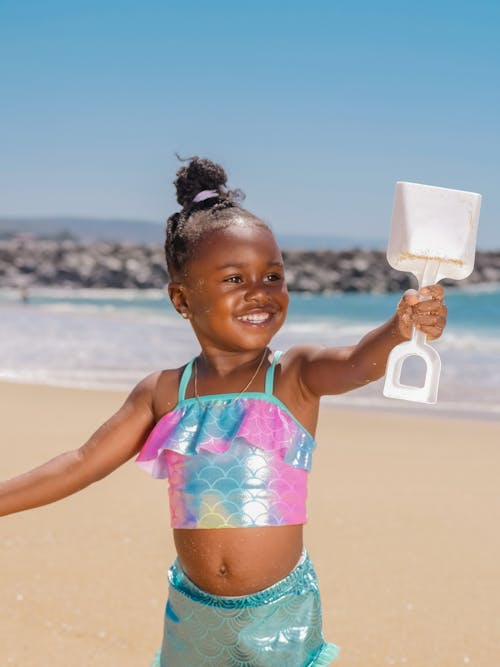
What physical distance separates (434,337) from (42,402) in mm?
5355

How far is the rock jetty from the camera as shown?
43.5m

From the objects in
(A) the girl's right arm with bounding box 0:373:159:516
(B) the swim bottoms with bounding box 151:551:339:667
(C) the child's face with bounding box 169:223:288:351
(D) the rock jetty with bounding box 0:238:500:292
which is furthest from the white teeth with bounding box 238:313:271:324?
(D) the rock jetty with bounding box 0:238:500:292

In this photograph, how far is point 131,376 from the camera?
29.6ft

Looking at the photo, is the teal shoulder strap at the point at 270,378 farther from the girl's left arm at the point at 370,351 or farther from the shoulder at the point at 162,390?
the shoulder at the point at 162,390

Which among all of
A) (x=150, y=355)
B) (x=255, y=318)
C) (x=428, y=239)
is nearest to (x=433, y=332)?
(x=428, y=239)

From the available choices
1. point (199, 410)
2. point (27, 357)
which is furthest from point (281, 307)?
point (27, 357)

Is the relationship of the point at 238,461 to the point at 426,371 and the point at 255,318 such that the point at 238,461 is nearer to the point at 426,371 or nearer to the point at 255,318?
the point at 255,318

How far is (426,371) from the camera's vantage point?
67.6 inches

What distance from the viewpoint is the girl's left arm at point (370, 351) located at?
173 cm

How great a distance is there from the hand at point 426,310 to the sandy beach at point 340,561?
1444mm

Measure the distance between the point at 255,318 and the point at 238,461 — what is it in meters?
0.31

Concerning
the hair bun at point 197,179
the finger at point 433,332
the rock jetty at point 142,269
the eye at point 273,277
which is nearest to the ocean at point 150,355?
the hair bun at point 197,179

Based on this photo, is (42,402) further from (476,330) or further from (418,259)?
(476,330)

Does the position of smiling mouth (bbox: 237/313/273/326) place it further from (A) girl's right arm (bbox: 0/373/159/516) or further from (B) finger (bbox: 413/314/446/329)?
(B) finger (bbox: 413/314/446/329)
